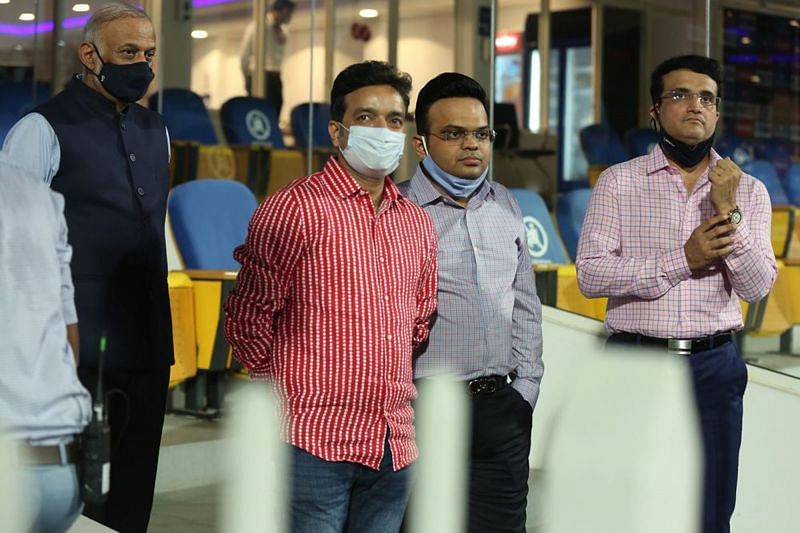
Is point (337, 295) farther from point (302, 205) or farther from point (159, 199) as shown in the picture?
point (159, 199)

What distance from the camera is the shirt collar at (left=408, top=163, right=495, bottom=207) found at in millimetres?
2652

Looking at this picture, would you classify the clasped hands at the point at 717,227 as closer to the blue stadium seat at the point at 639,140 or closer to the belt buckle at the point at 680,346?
the belt buckle at the point at 680,346

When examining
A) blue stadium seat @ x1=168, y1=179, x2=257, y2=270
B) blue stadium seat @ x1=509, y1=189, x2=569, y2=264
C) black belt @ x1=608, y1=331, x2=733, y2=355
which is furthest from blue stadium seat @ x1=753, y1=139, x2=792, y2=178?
black belt @ x1=608, y1=331, x2=733, y2=355

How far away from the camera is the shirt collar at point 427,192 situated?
104 inches

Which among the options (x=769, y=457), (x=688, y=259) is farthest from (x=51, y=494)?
(x=769, y=457)

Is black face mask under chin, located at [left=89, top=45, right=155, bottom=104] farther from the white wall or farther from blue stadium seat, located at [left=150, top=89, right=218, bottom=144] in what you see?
blue stadium seat, located at [left=150, top=89, right=218, bottom=144]

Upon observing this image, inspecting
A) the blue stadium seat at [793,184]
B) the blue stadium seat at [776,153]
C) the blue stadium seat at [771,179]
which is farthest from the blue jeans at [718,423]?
the blue stadium seat at [793,184]

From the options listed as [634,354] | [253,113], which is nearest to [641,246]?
[634,354]

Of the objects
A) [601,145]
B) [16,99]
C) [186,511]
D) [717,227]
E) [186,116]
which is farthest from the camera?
[601,145]

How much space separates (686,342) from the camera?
2885 millimetres

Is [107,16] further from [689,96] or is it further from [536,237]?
[536,237]

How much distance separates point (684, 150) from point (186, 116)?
4.08 metres

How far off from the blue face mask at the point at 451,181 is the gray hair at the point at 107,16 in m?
0.64

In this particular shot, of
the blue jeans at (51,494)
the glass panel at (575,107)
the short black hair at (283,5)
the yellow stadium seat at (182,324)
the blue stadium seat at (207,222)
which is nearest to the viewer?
the blue jeans at (51,494)
